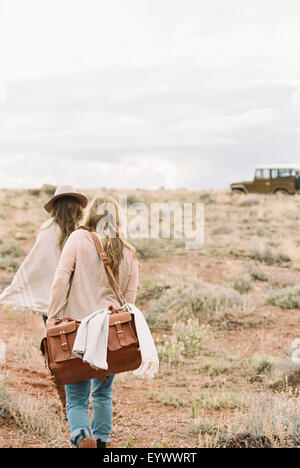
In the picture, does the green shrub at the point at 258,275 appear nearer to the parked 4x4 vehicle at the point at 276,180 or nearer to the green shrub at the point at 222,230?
the green shrub at the point at 222,230

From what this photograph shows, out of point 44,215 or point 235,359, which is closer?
point 235,359

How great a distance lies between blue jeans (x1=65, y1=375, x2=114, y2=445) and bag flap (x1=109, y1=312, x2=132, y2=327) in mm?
504

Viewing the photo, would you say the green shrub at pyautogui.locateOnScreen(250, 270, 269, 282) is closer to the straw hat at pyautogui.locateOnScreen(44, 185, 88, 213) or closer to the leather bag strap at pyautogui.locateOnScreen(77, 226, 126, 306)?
the straw hat at pyautogui.locateOnScreen(44, 185, 88, 213)

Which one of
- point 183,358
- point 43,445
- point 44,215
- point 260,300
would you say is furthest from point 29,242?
point 43,445

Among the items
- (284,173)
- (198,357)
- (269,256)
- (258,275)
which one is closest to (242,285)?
(258,275)

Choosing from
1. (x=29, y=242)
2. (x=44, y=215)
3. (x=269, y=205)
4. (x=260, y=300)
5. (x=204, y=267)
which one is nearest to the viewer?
(x=260, y=300)

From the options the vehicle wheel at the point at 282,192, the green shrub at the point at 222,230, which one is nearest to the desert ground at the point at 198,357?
the green shrub at the point at 222,230

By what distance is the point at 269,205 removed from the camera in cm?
2483

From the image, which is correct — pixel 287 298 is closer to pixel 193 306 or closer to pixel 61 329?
pixel 193 306

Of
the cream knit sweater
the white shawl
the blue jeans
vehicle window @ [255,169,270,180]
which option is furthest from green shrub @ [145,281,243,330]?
vehicle window @ [255,169,270,180]

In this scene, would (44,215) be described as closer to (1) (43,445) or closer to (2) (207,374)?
(2) (207,374)

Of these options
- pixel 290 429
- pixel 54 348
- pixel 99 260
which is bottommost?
pixel 290 429
